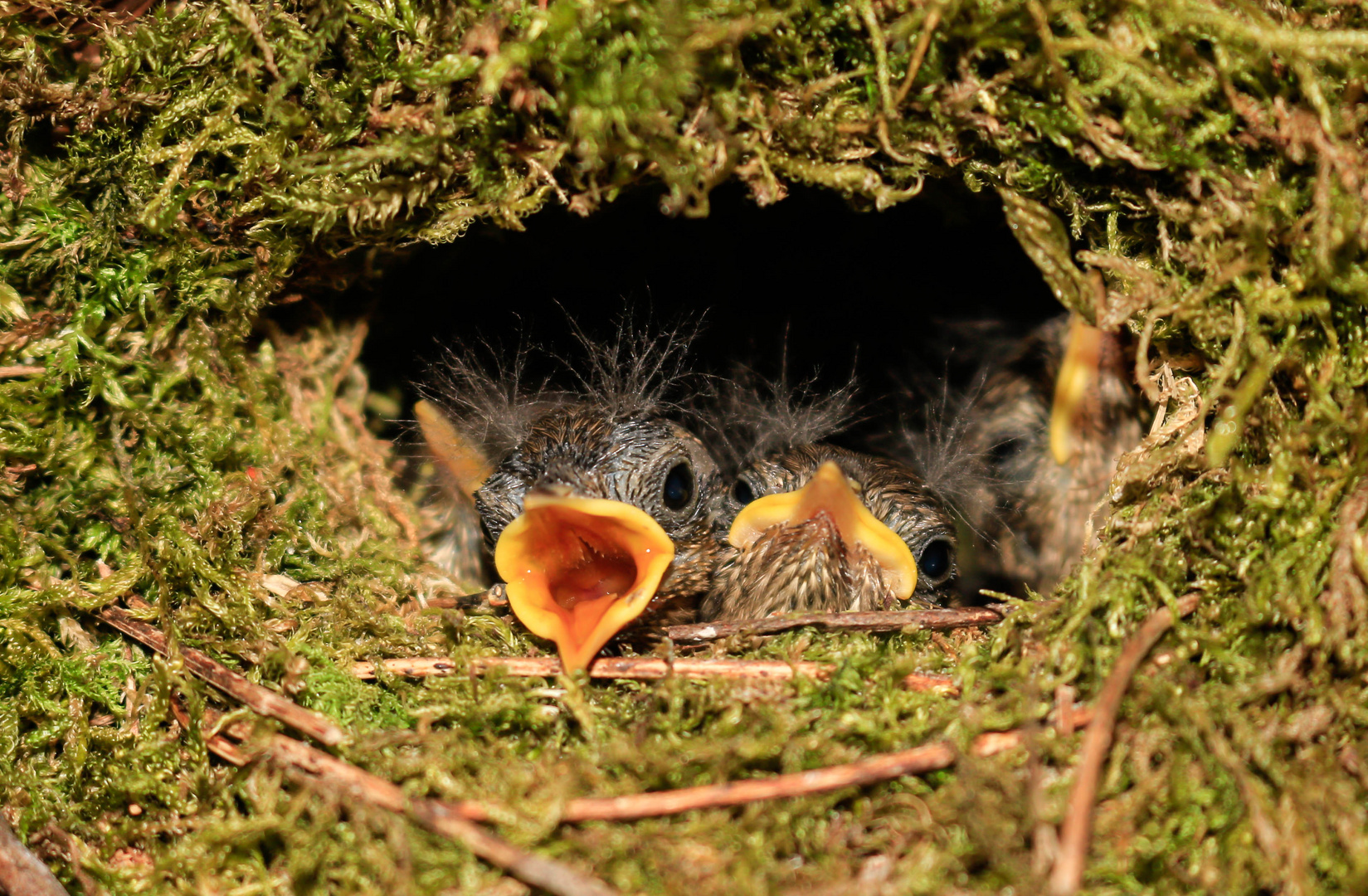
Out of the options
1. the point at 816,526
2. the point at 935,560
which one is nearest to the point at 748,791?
the point at 816,526

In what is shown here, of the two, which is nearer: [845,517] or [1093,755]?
[1093,755]

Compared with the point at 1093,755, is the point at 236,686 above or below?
below

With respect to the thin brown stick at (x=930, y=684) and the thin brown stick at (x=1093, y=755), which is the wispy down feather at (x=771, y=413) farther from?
the thin brown stick at (x=1093, y=755)

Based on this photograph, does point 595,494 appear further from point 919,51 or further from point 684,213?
point 919,51

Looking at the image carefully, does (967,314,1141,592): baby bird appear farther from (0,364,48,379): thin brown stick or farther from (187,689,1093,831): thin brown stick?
(0,364,48,379): thin brown stick

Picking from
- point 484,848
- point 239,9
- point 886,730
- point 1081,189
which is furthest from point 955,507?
point 239,9

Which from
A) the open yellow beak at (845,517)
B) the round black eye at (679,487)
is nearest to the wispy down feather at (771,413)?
the round black eye at (679,487)

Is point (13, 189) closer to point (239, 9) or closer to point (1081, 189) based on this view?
point (239, 9)

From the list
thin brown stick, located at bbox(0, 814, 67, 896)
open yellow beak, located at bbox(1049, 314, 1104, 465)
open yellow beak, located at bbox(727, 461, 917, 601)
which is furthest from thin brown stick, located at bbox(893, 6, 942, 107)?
thin brown stick, located at bbox(0, 814, 67, 896)
